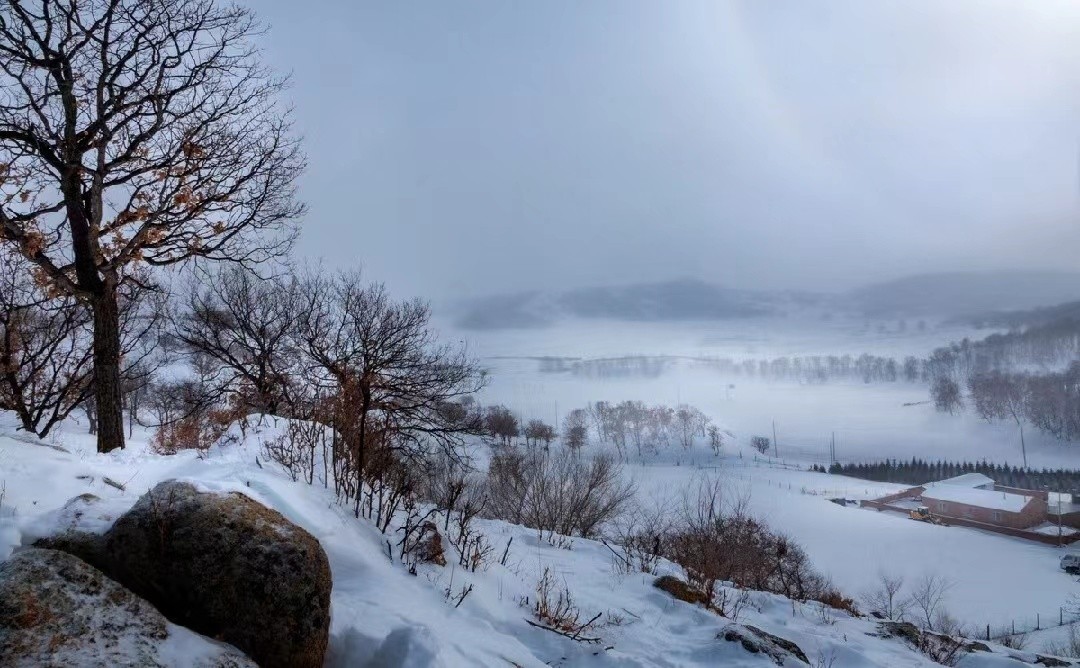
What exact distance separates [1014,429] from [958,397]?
15.8ft

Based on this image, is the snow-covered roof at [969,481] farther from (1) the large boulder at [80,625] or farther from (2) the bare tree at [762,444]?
(1) the large boulder at [80,625]

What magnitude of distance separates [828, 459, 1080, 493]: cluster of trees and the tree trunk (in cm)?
4985

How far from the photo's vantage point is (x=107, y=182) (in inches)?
255

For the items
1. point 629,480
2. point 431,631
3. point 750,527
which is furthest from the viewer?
point 629,480

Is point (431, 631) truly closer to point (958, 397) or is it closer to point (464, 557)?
point (464, 557)

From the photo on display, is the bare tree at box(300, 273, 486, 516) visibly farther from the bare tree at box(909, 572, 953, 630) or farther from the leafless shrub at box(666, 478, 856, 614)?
the bare tree at box(909, 572, 953, 630)

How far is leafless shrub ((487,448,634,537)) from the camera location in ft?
61.2

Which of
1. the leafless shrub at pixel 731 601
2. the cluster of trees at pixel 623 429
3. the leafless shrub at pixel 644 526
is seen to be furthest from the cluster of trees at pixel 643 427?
the leafless shrub at pixel 731 601

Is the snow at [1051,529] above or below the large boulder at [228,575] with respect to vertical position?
below

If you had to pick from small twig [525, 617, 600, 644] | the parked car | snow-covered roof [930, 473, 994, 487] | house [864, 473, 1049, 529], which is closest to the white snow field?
small twig [525, 617, 600, 644]

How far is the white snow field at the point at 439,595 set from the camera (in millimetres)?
3309

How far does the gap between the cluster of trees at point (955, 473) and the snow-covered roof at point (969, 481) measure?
696 millimetres

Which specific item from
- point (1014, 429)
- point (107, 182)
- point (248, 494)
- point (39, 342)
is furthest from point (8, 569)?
point (1014, 429)

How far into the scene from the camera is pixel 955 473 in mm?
46969
